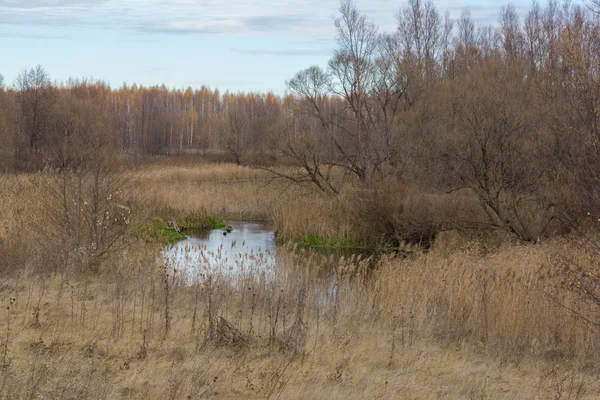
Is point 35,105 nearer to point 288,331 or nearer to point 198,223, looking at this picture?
point 198,223

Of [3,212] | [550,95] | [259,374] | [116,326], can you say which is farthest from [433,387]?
[550,95]

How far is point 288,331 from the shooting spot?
654 cm

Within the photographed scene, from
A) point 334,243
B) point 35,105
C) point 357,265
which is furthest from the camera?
point 35,105

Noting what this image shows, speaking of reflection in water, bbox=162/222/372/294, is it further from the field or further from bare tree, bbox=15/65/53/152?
bare tree, bbox=15/65/53/152

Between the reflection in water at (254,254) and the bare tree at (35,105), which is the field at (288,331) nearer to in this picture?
the reflection in water at (254,254)

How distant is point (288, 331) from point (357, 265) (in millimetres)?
8610

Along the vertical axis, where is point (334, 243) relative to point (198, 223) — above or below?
below

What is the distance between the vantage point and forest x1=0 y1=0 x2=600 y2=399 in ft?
18.7

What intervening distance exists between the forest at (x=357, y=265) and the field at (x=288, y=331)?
0.11 ft

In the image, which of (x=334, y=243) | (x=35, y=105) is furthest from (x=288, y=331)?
(x=35, y=105)

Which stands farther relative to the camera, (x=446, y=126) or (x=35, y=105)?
(x=35, y=105)

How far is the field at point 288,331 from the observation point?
17.3 feet

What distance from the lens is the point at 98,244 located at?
998 centimetres

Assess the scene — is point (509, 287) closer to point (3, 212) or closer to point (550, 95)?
point (3, 212)
